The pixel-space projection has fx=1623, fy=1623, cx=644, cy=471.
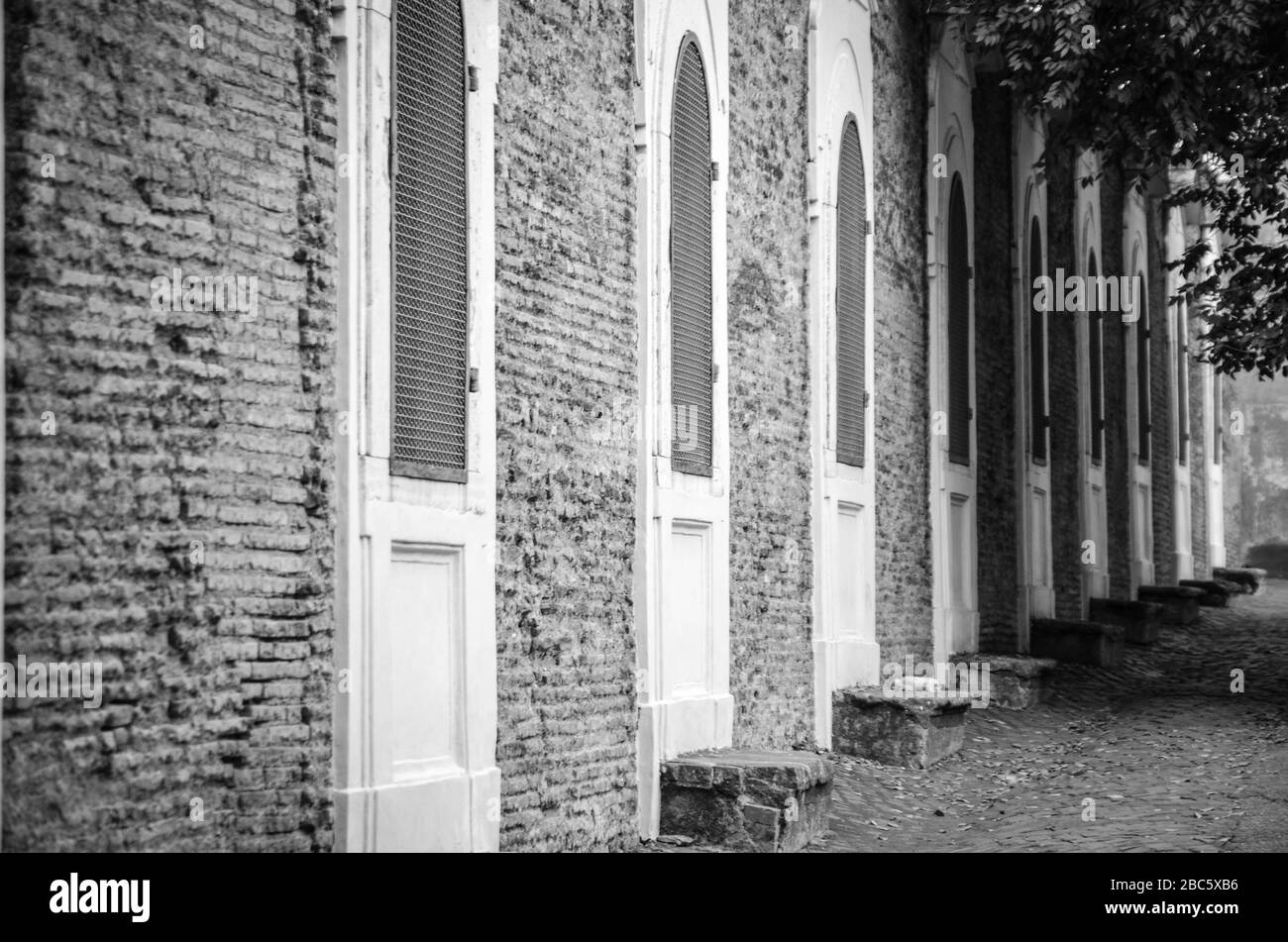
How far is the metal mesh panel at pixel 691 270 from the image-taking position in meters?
9.81

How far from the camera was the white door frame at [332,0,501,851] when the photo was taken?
6.44 meters

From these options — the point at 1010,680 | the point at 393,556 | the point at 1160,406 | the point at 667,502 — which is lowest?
the point at 1010,680

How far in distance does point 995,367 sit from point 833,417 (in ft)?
19.3

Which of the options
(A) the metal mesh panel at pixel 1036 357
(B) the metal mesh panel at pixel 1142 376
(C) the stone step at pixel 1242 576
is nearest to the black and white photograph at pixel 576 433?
(A) the metal mesh panel at pixel 1036 357

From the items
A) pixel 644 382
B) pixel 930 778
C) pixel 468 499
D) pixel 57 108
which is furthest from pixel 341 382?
pixel 930 778

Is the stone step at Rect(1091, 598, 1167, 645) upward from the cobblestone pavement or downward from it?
upward

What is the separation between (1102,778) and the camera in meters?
11.8

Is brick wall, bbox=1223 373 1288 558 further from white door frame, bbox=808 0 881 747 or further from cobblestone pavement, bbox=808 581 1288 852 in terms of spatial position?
white door frame, bbox=808 0 881 747

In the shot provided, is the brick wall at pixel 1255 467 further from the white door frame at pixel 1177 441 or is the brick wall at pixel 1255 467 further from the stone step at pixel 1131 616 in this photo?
the stone step at pixel 1131 616

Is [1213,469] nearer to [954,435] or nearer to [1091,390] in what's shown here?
[1091,390]

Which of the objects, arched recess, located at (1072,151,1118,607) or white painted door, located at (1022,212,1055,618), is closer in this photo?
white painted door, located at (1022,212,1055,618)

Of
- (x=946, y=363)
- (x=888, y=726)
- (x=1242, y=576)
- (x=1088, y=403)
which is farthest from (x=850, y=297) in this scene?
(x=1242, y=576)

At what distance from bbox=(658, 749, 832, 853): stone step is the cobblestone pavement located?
0.49 metres

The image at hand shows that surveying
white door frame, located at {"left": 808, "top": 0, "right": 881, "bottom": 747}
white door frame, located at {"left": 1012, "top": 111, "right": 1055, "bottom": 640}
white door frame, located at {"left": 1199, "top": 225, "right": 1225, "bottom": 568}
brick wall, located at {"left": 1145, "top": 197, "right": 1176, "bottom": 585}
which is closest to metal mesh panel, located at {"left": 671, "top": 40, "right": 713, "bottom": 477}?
white door frame, located at {"left": 808, "top": 0, "right": 881, "bottom": 747}
